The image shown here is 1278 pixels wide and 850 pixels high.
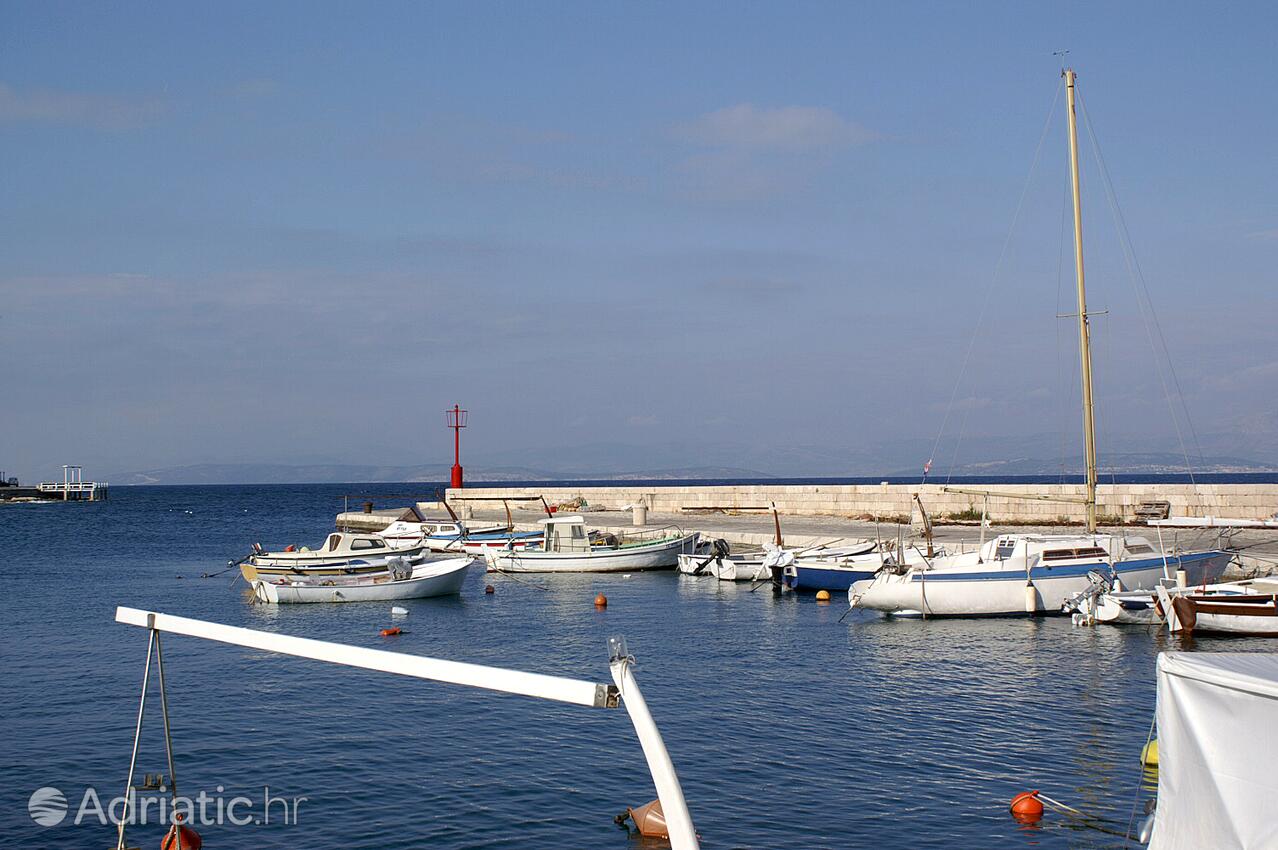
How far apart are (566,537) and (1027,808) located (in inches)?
1171

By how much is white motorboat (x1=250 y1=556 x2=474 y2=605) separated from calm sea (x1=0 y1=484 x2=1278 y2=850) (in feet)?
10.4

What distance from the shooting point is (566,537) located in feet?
136

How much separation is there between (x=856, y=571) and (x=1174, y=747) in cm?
2439

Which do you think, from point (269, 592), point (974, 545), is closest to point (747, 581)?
point (974, 545)

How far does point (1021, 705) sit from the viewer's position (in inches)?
706

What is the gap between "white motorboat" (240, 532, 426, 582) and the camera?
114ft

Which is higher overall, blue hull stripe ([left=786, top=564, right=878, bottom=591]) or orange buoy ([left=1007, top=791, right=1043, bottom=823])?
blue hull stripe ([left=786, top=564, right=878, bottom=591])

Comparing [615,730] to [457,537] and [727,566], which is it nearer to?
[727,566]

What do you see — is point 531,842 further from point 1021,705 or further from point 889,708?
point 1021,705

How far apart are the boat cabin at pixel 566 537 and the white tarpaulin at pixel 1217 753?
109 ft

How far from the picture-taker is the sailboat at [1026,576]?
26703 mm

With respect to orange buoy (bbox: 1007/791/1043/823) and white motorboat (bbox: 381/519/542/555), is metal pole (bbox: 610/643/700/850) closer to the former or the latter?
orange buoy (bbox: 1007/791/1043/823)

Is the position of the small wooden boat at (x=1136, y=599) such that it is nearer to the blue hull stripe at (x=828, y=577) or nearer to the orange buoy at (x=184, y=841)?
the blue hull stripe at (x=828, y=577)

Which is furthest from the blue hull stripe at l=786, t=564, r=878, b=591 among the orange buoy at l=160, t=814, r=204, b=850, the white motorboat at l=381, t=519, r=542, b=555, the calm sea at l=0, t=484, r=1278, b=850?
the orange buoy at l=160, t=814, r=204, b=850
